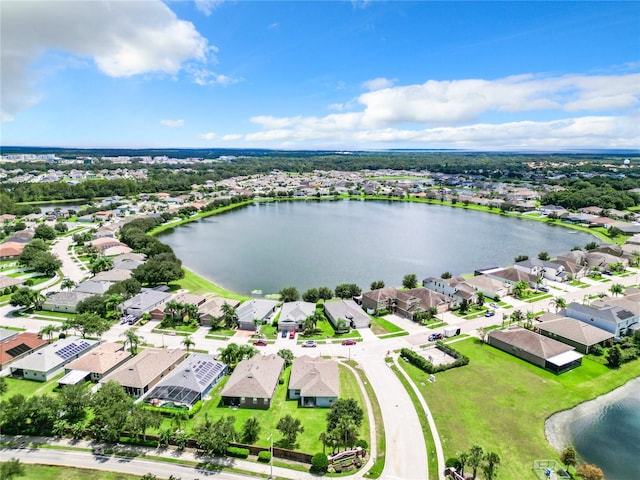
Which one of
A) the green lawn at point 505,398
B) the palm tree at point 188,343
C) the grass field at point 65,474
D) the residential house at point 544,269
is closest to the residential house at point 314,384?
the green lawn at point 505,398

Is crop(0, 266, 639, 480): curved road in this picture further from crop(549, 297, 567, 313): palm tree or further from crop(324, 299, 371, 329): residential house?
crop(549, 297, 567, 313): palm tree

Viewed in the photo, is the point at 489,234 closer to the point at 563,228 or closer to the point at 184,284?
the point at 563,228

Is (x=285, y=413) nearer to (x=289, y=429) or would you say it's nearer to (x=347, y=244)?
(x=289, y=429)

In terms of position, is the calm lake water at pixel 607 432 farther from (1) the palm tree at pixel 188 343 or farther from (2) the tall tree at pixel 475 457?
(1) the palm tree at pixel 188 343

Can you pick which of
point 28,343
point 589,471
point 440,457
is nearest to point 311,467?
point 440,457

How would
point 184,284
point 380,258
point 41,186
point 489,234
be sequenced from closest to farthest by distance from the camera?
1. point 184,284
2. point 380,258
3. point 489,234
4. point 41,186

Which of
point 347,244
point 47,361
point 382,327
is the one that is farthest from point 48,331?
point 347,244
